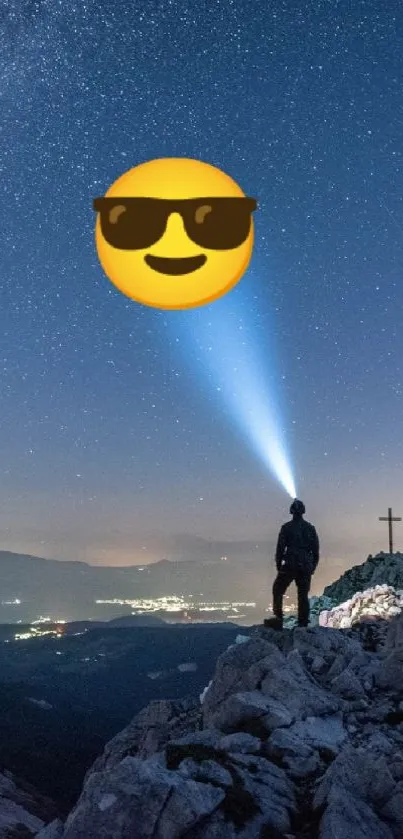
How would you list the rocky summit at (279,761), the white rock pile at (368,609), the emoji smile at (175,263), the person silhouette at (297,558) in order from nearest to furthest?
1. the emoji smile at (175,263)
2. the rocky summit at (279,761)
3. the person silhouette at (297,558)
4. the white rock pile at (368,609)

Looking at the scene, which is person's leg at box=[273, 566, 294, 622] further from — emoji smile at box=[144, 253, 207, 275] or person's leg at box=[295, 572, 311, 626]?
emoji smile at box=[144, 253, 207, 275]

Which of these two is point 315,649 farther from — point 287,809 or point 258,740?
point 287,809

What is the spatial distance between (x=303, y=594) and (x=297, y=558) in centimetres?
104

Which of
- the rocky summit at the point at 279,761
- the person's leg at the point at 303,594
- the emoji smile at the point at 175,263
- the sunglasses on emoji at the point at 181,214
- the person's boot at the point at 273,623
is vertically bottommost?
the rocky summit at the point at 279,761

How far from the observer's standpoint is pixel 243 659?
12.8 m

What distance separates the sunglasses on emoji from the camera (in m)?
4.62

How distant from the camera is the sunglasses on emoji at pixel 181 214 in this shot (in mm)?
4617

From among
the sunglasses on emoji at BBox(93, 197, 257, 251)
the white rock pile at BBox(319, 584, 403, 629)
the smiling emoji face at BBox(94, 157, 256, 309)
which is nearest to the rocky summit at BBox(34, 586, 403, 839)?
the white rock pile at BBox(319, 584, 403, 629)

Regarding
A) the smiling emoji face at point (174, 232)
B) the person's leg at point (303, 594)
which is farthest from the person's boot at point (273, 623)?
the smiling emoji face at point (174, 232)

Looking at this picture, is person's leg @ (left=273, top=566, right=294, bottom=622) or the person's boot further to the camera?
person's leg @ (left=273, top=566, right=294, bottom=622)

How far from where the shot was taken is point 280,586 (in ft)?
52.2

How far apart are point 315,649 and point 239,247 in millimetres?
11189

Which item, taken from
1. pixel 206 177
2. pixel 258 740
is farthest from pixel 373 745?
pixel 206 177

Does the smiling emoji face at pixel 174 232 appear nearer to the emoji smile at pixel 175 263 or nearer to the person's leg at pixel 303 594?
the emoji smile at pixel 175 263
